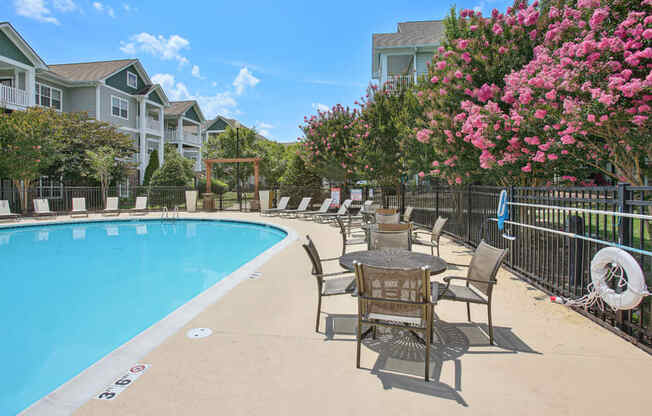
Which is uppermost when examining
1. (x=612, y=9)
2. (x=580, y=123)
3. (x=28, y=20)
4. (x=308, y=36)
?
(x=28, y=20)

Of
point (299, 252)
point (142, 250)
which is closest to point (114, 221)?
point (142, 250)

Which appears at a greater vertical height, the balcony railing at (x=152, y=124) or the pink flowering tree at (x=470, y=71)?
the balcony railing at (x=152, y=124)

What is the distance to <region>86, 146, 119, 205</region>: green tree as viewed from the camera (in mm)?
20672

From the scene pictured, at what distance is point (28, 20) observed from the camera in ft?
81.3

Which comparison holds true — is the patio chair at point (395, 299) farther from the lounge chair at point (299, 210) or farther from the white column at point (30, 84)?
the white column at point (30, 84)

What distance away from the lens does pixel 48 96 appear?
24.2m

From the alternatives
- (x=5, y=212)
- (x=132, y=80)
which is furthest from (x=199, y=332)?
(x=132, y=80)

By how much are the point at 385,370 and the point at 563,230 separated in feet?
11.3

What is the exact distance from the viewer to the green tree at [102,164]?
67.8 feet

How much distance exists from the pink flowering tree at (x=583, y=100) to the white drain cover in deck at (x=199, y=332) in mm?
5625

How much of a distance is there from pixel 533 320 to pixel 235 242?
33.5 feet

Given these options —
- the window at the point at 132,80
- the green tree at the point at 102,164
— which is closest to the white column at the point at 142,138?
the window at the point at 132,80

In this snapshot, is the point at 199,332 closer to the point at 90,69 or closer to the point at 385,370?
the point at 385,370

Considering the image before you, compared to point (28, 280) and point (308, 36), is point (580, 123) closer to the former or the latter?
point (28, 280)
